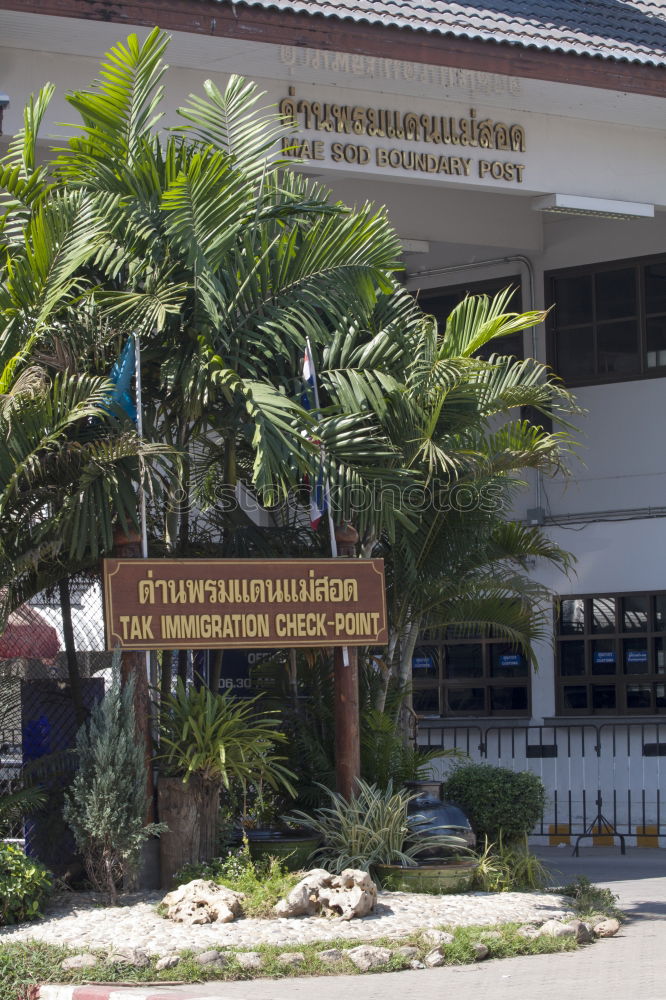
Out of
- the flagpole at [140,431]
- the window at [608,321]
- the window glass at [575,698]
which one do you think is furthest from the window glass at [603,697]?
the flagpole at [140,431]

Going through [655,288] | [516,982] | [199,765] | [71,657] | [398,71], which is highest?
[398,71]

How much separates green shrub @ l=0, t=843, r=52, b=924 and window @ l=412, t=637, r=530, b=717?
30.6 feet

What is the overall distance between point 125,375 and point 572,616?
9.26 m

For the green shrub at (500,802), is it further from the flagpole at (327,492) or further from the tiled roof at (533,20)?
the tiled roof at (533,20)

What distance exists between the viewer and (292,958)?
27.6 feet

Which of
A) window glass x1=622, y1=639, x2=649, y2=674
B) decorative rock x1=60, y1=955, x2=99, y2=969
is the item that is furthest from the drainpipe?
decorative rock x1=60, y1=955, x2=99, y2=969

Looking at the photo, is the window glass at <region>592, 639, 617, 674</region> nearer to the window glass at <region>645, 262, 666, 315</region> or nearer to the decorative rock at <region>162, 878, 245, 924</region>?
the window glass at <region>645, 262, 666, 315</region>

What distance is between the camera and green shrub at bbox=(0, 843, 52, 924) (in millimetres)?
9195

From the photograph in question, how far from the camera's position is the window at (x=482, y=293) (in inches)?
750

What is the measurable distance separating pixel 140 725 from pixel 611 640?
902 centimetres

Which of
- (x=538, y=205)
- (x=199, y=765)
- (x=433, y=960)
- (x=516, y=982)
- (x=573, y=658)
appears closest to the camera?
(x=516, y=982)

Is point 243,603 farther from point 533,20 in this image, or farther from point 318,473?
point 533,20

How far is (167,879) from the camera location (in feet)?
32.9

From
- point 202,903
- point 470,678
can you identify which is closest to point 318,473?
point 202,903
